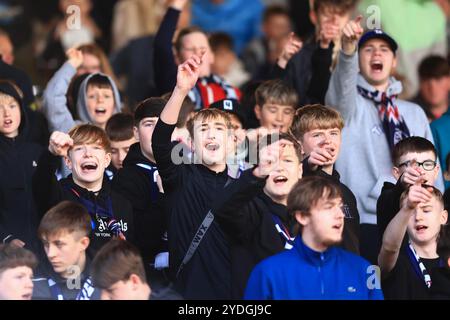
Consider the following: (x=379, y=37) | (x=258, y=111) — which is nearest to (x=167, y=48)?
(x=258, y=111)

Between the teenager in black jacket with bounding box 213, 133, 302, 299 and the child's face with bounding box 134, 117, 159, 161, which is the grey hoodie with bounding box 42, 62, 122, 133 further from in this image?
the teenager in black jacket with bounding box 213, 133, 302, 299

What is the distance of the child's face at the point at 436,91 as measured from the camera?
10.6 meters

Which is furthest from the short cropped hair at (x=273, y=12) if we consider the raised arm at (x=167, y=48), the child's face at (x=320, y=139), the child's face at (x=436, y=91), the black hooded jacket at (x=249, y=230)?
the black hooded jacket at (x=249, y=230)

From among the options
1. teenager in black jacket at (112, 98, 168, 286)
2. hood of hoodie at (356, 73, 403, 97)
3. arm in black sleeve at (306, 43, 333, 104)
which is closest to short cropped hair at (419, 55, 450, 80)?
hood of hoodie at (356, 73, 403, 97)

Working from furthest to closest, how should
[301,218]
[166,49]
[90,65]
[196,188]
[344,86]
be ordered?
1. [90,65]
2. [166,49]
3. [344,86]
4. [196,188]
5. [301,218]

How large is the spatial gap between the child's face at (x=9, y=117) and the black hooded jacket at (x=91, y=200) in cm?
82

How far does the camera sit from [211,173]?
306 inches

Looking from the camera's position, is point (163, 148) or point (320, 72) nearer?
point (163, 148)

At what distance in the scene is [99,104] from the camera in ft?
30.7

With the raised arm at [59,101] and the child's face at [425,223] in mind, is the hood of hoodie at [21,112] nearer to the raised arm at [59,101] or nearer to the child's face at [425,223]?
the raised arm at [59,101]

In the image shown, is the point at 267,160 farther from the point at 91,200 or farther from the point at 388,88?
the point at 388,88

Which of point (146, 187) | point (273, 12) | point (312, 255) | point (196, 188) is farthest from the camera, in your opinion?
point (273, 12)

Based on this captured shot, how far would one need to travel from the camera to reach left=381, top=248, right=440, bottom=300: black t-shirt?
741 cm

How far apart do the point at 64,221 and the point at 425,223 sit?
213 cm
